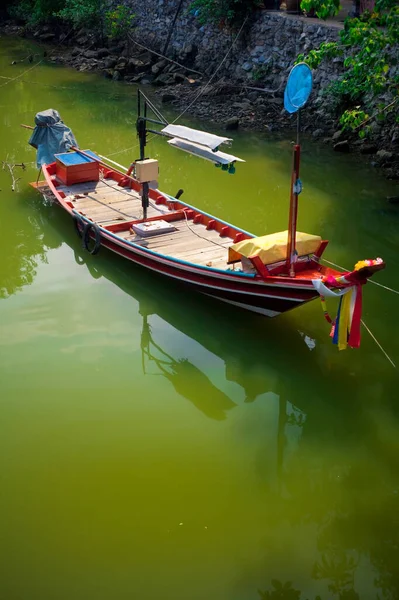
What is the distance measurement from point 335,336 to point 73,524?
324cm

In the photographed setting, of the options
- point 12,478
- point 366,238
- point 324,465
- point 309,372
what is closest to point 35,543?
point 12,478

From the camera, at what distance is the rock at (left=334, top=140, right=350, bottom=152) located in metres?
13.8

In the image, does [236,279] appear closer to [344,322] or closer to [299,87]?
[344,322]

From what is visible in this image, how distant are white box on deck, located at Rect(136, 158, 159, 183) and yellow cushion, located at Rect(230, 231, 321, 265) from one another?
2124mm

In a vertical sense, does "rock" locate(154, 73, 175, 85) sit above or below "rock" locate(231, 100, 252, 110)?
above

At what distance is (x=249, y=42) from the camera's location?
17391mm

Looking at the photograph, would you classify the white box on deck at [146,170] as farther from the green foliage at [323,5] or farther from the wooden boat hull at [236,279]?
the green foliage at [323,5]

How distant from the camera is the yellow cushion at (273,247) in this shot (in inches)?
306

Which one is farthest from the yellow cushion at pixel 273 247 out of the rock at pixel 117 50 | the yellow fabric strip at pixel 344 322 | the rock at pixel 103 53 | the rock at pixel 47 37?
the rock at pixel 47 37

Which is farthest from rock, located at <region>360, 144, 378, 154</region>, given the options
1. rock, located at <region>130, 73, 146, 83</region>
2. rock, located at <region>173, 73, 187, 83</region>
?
rock, located at <region>130, 73, 146, 83</region>

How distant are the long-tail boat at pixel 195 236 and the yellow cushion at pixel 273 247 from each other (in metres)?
0.01

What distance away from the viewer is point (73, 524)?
582 cm

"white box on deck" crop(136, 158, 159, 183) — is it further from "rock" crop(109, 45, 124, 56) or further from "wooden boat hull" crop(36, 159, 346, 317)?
"rock" crop(109, 45, 124, 56)

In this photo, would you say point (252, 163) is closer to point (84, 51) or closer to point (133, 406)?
point (133, 406)
